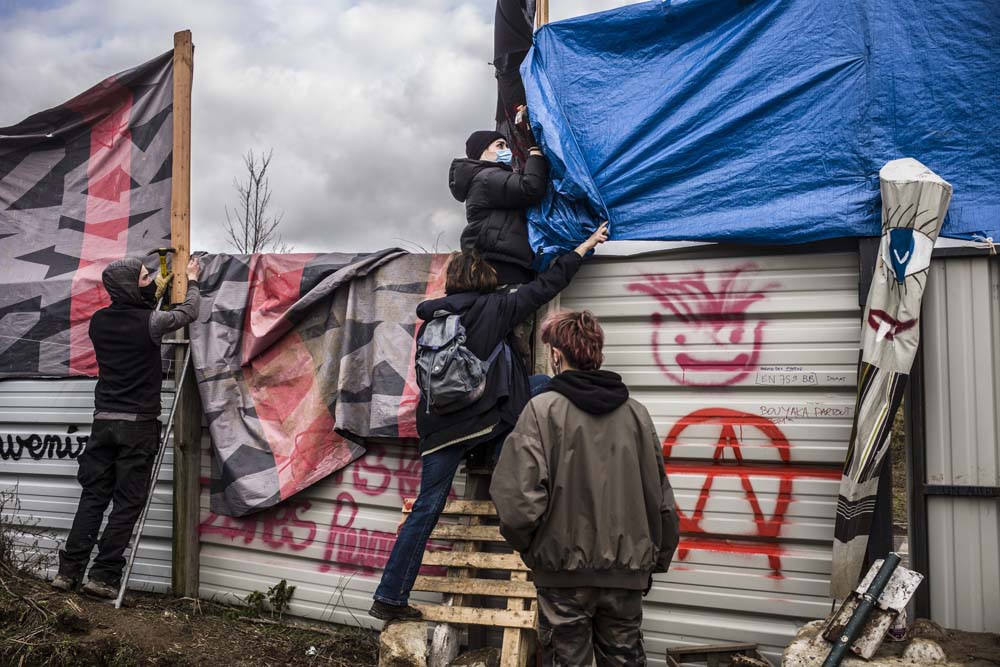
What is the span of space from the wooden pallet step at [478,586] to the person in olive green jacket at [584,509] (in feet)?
3.45

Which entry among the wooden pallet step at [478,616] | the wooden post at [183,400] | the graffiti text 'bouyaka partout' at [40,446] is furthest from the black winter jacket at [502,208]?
the graffiti text 'bouyaka partout' at [40,446]

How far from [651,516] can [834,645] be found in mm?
1191

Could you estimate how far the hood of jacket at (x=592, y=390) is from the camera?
3.02 metres

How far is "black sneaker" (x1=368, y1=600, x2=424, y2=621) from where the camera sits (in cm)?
418

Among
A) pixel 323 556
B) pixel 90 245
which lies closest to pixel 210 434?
pixel 323 556

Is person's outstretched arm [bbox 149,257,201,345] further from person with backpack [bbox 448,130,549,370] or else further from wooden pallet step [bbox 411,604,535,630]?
wooden pallet step [bbox 411,604,535,630]

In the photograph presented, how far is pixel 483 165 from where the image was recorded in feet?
16.0

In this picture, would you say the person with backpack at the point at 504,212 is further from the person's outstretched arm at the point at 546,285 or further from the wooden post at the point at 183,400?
the wooden post at the point at 183,400

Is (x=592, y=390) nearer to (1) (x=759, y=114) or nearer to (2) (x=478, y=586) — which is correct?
(2) (x=478, y=586)

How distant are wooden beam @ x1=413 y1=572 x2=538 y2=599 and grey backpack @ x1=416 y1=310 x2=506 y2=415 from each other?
0.96 meters

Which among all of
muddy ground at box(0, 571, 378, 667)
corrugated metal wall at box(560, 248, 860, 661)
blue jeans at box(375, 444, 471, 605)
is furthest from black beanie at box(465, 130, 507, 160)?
muddy ground at box(0, 571, 378, 667)

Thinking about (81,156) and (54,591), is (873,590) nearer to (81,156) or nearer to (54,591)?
(54,591)

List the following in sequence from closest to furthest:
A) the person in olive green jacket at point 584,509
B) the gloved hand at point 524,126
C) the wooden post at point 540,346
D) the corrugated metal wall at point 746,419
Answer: the person in olive green jacket at point 584,509 < the corrugated metal wall at point 746,419 < the wooden post at point 540,346 < the gloved hand at point 524,126

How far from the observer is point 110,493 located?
537 centimetres
